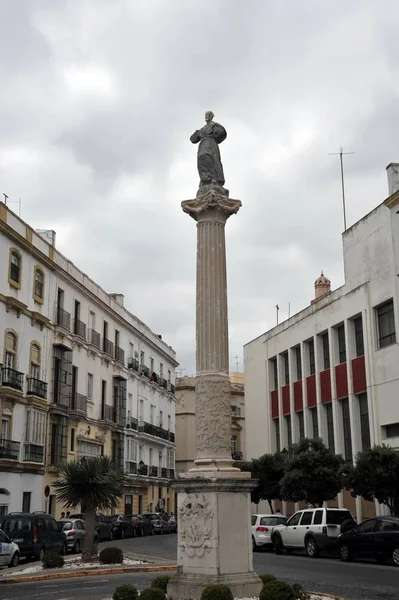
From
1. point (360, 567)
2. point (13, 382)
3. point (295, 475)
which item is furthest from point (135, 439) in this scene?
point (360, 567)

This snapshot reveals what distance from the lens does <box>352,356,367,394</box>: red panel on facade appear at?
115 ft

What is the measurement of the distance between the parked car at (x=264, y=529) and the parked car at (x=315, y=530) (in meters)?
2.02

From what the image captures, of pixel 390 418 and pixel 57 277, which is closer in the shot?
pixel 390 418

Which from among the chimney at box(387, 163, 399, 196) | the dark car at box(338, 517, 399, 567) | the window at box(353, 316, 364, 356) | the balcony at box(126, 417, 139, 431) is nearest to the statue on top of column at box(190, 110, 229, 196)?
the dark car at box(338, 517, 399, 567)

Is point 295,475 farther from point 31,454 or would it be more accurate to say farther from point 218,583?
point 218,583

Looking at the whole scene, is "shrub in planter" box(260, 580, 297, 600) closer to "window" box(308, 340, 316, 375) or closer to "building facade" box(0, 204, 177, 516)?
"building facade" box(0, 204, 177, 516)

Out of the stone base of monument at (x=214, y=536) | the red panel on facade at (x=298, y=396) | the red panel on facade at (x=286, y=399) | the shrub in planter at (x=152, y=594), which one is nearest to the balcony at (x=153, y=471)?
the red panel on facade at (x=286, y=399)

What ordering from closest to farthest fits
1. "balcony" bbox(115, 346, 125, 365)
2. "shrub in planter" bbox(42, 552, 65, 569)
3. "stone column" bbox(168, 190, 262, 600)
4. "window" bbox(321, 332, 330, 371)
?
"stone column" bbox(168, 190, 262, 600)
"shrub in planter" bbox(42, 552, 65, 569)
"window" bbox(321, 332, 330, 371)
"balcony" bbox(115, 346, 125, 365)

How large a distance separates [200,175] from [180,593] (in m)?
7.85

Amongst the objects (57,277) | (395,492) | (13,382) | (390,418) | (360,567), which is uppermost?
(57,277)

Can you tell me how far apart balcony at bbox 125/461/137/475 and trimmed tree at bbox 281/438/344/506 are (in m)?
22.6

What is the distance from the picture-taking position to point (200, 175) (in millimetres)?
15281

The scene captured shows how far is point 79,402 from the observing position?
145ft

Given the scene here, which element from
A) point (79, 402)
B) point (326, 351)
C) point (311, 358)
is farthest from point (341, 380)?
point (79, 402)
